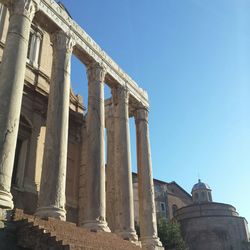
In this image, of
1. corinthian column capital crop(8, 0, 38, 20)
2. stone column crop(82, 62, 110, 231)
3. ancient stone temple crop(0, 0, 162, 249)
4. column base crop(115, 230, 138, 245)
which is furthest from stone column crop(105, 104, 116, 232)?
corinthian column capital crop(8, 0, 38, 20)

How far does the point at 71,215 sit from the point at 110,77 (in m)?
7.11

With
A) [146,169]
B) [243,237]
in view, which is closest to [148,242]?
[146,169]

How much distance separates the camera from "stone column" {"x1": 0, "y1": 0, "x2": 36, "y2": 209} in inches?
386

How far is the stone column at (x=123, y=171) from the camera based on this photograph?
1507 centimetres

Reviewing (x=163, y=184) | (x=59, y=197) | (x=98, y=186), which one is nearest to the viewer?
(x=59, y=197)

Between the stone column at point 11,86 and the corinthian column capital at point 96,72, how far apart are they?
4.13 meters

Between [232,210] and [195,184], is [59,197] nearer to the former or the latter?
[232,210]

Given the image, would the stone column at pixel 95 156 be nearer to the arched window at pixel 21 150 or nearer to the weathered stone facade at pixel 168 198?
the arched window at pixel 21 150

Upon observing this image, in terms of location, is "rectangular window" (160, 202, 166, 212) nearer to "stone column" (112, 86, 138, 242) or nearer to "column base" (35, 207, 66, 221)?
"stone column" (112, 86, 138, 242)

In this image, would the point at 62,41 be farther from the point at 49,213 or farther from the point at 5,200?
the point at 5,200

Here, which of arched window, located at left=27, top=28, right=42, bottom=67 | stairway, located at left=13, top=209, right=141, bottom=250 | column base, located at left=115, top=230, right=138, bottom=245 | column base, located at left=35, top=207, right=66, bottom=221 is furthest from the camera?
arched window, located at left=27, top=28, right=42, bottom=67

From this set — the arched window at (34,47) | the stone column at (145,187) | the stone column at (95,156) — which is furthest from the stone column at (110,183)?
the arched window at (34,47)

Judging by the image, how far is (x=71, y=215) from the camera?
1770 cm

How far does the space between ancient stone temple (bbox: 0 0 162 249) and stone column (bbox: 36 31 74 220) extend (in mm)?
32
